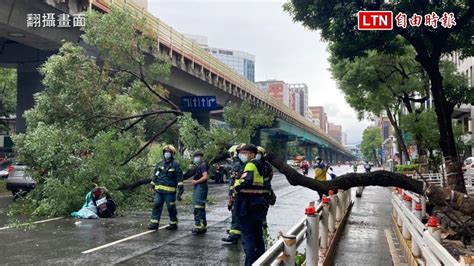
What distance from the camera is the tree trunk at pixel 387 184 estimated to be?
24.7 ft

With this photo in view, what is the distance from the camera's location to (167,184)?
9773 millimetres

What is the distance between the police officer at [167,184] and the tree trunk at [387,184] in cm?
209

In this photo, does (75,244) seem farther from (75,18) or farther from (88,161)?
(75,18)

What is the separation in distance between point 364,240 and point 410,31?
553 centimetres

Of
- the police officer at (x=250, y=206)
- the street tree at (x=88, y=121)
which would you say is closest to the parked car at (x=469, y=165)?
the street tree at (x=88, y=121)

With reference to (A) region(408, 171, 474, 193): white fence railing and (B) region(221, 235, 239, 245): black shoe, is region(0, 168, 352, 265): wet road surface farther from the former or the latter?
(A) region(408, 171, 474, 193): white fence railing

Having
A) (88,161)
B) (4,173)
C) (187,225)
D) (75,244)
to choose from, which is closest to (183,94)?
(4,173)

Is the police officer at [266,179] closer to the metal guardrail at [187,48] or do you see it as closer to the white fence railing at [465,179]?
the metal guardrail at [187,48]

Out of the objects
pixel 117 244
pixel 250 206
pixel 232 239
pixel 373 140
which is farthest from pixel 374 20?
pixel 373 140

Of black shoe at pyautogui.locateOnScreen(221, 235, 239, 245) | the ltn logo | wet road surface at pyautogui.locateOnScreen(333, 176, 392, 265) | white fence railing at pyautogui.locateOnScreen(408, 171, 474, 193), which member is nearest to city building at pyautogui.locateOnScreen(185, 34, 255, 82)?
white fence railing at pyautogui.locateOnScreen(408, 171, 474, 193)

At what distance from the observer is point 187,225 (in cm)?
1072

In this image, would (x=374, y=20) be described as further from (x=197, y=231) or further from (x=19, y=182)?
(x=19, y=182)

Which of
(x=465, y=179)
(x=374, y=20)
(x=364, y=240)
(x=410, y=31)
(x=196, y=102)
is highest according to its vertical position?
(x=374, y=20)

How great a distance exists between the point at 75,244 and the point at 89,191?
4.14 meters
